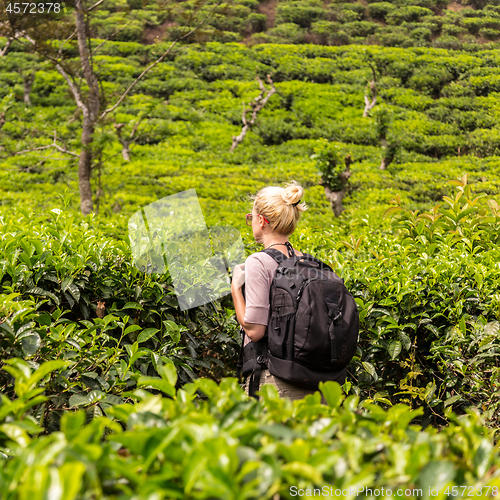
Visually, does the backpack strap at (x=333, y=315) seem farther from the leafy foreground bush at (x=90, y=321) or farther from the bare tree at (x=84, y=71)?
the bare tree at (x=84, y=71)

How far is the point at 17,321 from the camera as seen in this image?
1.71m

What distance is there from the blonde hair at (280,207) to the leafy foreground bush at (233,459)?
3.60ft

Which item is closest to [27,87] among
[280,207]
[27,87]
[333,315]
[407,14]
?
[27,87]

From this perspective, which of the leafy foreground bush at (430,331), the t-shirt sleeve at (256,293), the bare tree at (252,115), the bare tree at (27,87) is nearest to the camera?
the t-shirt sleeve at (256,293)

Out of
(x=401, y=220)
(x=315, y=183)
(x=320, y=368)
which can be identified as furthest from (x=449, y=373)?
(x=315, y=183)

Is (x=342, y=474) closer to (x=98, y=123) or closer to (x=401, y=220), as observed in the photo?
(x=401, y=220)

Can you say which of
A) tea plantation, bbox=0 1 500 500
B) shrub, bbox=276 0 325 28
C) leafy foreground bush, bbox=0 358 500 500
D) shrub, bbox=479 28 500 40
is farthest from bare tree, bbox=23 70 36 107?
shrub, bbox=479 28 500 40

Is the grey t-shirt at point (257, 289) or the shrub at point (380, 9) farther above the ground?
the shrub at point (380, 9)

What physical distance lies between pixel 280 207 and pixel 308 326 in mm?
565

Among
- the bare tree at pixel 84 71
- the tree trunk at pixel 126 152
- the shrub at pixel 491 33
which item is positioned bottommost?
the tree trunk at pixel 126 152

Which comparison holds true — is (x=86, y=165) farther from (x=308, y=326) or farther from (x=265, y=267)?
(x=308, y=326)

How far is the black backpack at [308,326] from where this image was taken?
5.70 ft

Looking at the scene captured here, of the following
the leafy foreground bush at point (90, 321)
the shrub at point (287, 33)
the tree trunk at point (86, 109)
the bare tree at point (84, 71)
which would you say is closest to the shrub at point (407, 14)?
the shrub at point (287, 33)

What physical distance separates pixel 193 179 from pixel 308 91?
8.27 meters
